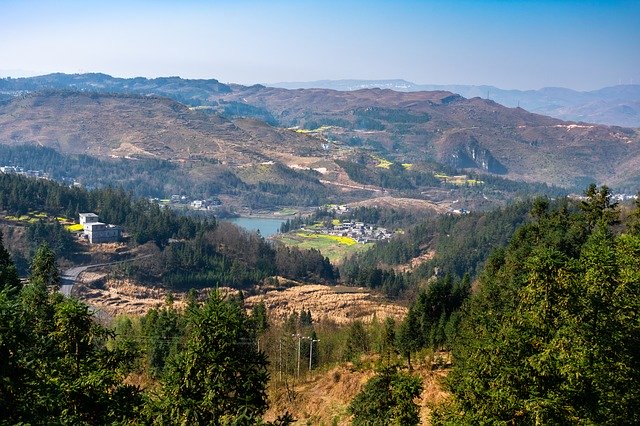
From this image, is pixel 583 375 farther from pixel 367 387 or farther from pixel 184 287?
pixel 184 287

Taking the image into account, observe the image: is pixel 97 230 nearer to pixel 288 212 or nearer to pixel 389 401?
pixel 389 401

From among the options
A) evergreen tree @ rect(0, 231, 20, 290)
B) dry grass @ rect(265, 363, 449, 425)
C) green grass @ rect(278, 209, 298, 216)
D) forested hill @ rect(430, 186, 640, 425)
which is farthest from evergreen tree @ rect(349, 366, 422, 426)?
green grass @ rect(278, 209, 298, 216)

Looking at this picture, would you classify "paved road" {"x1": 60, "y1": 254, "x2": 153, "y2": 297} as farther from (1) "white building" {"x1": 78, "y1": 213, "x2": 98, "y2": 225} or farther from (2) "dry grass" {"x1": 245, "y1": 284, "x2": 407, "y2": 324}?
(2) "dry grass" {"x1": 245, "y1": 284, "x2": 407, "y2": 324}

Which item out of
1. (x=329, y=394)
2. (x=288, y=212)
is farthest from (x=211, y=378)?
(x=288, y=212)

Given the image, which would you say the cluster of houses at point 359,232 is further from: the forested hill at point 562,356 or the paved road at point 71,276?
the forested hill at point 562,356

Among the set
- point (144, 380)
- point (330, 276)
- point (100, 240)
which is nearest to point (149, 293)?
point (100, 240)

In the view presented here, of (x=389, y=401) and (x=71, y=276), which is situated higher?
(x=389, y=401)

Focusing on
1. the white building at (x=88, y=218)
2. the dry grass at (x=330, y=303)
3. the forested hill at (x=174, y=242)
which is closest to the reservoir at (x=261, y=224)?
the forested hill at (x=174, y=242)
